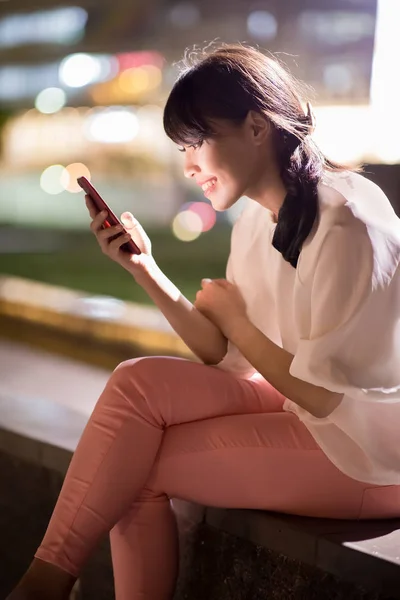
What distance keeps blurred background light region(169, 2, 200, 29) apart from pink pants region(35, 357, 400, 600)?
4.61m

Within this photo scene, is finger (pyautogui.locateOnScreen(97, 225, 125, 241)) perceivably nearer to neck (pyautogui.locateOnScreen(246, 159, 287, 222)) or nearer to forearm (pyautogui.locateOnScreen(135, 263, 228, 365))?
forearm (pyautogui.locateOnScreen(135, 263, 228, 365))

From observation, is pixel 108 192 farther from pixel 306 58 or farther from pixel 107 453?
pixel 107 453

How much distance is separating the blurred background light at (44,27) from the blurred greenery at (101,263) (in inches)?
85.8

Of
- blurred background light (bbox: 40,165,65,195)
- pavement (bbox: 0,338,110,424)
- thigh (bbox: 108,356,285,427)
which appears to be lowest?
blurred background light (bbox: 40,165,65,195)

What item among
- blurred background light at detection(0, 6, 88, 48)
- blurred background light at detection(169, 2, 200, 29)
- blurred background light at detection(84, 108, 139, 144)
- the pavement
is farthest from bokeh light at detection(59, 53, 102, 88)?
the pavement

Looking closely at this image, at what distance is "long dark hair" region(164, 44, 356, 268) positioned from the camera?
126 centimetres

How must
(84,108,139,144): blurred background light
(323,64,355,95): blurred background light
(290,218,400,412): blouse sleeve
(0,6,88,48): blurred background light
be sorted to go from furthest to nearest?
(84,108,139,144): blurred background light
(0,6,88,48): blurred background light
(323,64,355,95): blurred background light
(290,218,400,412): blouse sleeve

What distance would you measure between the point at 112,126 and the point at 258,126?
957cm

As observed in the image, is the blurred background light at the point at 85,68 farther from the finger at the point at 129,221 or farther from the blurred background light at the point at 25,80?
the finger at the point at 129,221

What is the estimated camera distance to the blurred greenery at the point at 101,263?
5887 millimetres

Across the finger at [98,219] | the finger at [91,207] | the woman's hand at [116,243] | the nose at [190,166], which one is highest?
the nose at [190,166]

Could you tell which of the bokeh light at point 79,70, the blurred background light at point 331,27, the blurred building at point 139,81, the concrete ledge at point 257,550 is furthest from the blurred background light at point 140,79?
the concrete ledge at point 257,550

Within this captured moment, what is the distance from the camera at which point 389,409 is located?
4.26 feet

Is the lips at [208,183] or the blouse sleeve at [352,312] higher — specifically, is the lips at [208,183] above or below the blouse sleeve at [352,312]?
above
